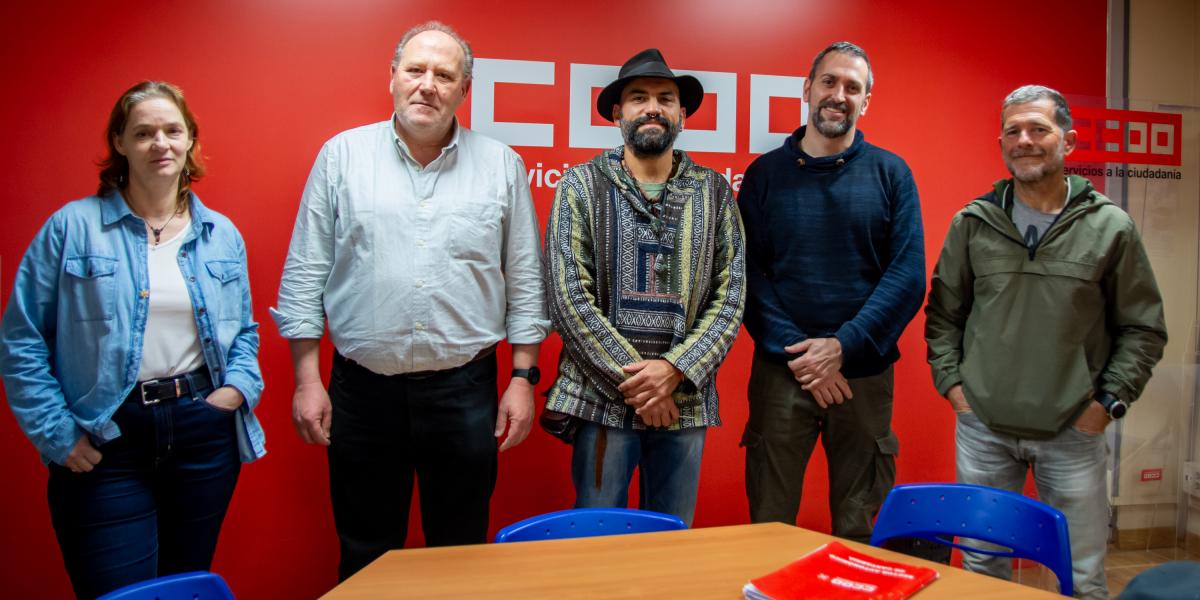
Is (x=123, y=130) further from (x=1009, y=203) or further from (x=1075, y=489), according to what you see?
(x=1075, y=489)

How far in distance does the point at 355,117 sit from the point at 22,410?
159 centimetres

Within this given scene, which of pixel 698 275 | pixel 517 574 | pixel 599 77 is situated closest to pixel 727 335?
pixel 698 275

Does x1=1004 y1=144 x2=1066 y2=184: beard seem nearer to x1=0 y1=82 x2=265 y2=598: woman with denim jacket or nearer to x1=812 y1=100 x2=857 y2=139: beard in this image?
x1=812 y1=100 x2=857 y2=139: beard

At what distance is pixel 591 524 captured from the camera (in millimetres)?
1866

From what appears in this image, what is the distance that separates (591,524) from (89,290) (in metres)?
1.43

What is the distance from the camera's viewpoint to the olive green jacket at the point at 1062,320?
2.37m

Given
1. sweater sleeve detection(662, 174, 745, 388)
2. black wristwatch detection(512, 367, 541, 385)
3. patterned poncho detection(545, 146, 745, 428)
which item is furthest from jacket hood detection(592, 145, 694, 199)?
black wristwatch detection(512, 367, 541, 385)

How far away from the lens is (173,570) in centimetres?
210

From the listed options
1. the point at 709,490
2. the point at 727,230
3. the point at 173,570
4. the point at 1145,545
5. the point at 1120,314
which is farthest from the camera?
the point at 1145,545

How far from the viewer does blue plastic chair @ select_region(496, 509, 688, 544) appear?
5.96ft

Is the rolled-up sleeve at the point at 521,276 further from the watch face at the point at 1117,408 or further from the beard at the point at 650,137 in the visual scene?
the watch face at the point at 1117,408

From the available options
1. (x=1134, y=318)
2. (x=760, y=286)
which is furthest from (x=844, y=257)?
(x=1134, y=318)

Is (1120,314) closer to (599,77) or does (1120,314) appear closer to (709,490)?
(709,490)

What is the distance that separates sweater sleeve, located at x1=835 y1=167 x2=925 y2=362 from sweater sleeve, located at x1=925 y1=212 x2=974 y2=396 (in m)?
0.09
